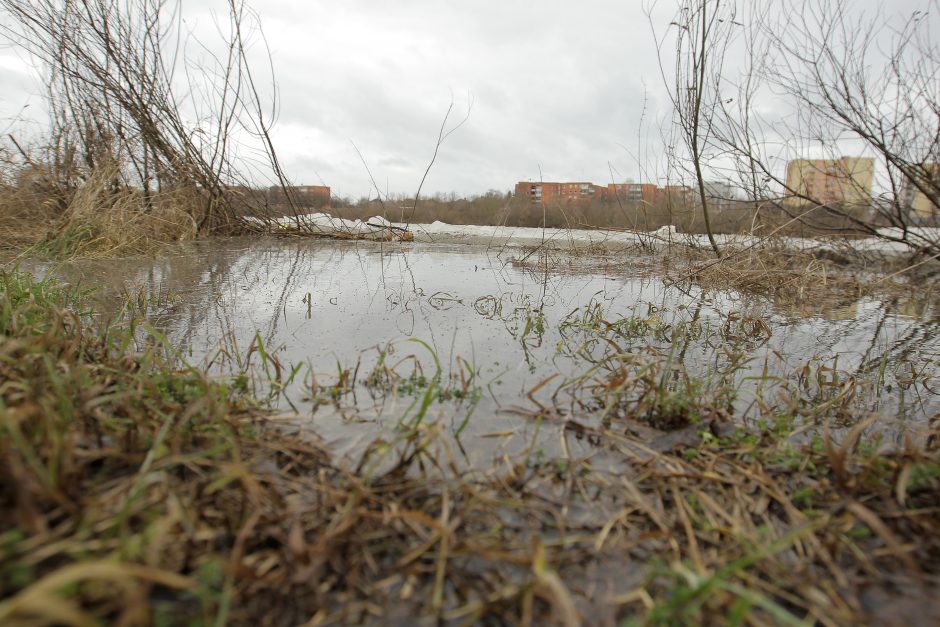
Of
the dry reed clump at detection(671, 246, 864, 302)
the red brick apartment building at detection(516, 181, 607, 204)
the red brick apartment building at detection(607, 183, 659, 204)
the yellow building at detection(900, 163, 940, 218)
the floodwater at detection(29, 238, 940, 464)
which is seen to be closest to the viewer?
the floodwater at detection(29, 238, 940, 464)

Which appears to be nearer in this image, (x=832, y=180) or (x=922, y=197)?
(x=922, y=197)

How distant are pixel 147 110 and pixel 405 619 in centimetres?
713

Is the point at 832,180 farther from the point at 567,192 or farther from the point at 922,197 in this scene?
the point at 567,192

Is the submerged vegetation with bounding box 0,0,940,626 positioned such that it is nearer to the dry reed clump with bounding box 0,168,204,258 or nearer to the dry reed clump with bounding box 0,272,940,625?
the dry reed clump with bounding box 0,272,940,625

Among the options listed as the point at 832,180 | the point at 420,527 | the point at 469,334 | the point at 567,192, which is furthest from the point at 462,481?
the point at 567,192

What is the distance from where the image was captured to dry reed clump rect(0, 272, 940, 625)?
70 cm

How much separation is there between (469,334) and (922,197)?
581 centimetres

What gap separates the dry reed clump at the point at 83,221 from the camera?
3965mm

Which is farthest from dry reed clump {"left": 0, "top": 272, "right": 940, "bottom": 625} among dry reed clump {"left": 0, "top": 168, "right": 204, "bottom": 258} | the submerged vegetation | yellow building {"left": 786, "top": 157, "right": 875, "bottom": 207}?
yellow building {"left": 786, "top": 157, "right": 875, "bottom": 207}

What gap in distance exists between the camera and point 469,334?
229 centimetres

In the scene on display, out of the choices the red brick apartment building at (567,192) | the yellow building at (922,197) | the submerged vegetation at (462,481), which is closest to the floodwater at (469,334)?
the submerged vegetation at (462,481)

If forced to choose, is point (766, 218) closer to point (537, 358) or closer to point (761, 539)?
point (537, 358)

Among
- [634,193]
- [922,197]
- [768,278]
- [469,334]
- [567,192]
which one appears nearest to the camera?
[469,334]

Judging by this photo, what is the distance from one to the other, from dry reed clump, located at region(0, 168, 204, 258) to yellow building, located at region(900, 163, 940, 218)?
7.71m
